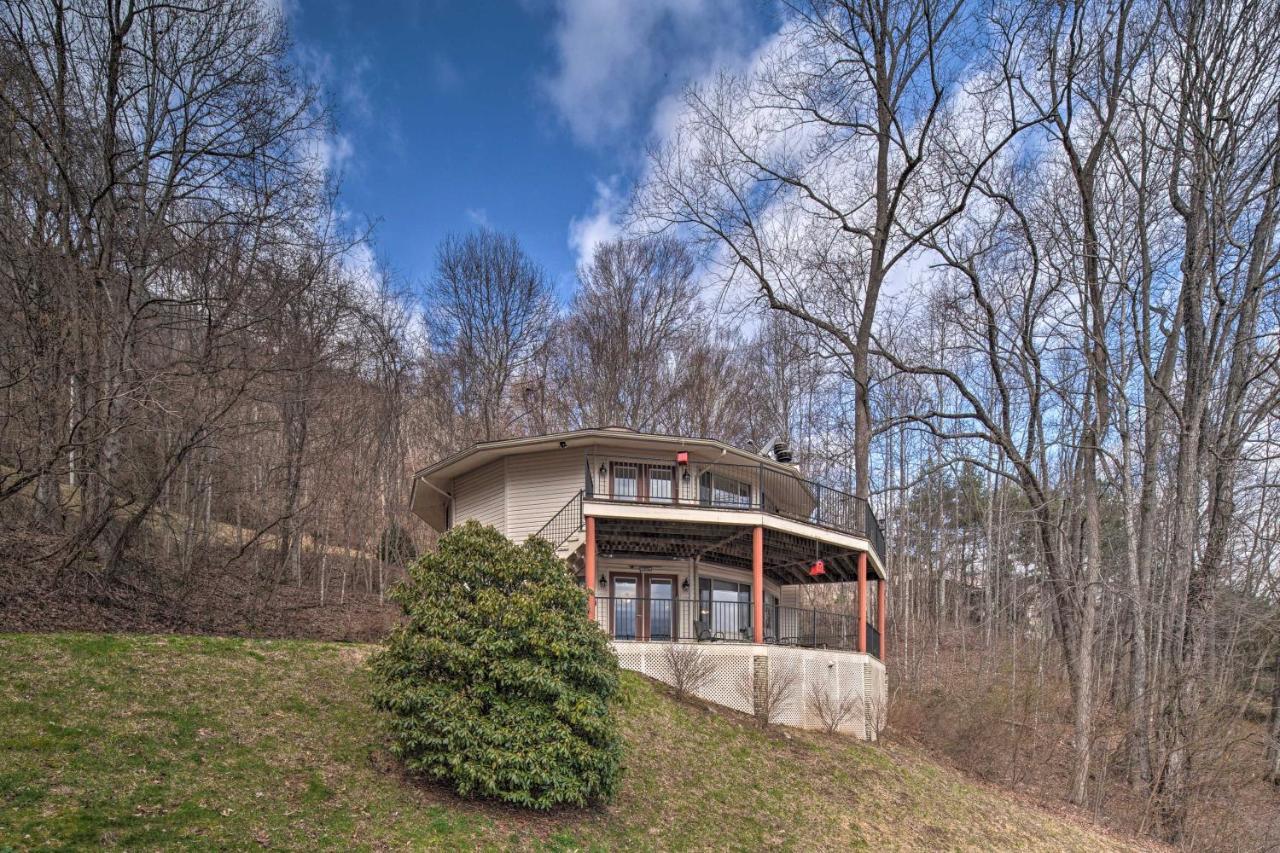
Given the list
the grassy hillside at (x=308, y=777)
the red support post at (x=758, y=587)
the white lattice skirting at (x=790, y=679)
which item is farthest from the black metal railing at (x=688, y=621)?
the grassy hillside at (x=308, y=777)

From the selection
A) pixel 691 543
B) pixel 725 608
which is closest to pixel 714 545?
pixel 691 543

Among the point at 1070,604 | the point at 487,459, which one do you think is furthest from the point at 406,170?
the point at 1070,604

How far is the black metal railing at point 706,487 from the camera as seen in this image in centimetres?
1702

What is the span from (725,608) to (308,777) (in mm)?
12835

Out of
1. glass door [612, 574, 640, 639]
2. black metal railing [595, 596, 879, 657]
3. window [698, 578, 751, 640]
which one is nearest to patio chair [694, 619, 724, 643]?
black metal railing [595, 596, 879, 657]

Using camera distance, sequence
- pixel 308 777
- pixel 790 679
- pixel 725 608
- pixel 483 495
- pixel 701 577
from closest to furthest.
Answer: pixel 308 777
pixel 790 679
pixel 483 495
pixel 701 577
pixel 725 608

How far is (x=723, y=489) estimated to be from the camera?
19438mm

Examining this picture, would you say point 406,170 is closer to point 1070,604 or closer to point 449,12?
point 449,12

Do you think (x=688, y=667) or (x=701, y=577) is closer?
(x=688, y=667)

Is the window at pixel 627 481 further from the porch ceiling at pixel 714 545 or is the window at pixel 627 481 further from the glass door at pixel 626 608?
the glass door at pixel 626 608

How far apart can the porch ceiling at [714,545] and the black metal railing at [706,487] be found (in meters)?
0.54

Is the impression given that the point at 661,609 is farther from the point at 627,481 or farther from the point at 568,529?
the point at 568,529

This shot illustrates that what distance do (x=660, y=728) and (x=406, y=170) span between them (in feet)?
49.9

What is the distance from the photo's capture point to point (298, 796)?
7.61 m
